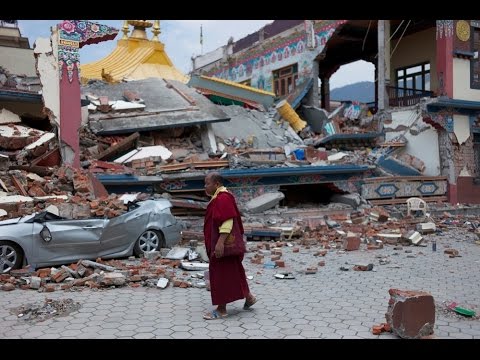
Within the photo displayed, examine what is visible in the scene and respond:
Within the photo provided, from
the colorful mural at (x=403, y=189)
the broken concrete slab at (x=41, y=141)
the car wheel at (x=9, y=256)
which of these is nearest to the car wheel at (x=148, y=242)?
the car wheel at (x=9, y=256)

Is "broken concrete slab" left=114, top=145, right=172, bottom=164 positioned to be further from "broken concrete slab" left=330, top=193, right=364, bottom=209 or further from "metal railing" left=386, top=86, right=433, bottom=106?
"metal railing" left=386, top=86, right=433, bottom=106

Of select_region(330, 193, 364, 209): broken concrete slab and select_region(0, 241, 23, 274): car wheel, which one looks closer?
select_region(0, 241, 23, 274): car wheel

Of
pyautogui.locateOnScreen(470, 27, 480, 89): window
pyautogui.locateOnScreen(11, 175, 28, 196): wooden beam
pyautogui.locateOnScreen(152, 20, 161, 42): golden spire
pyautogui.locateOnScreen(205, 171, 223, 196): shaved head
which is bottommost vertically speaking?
pyautogui.locateOnScreen(11, 175, 28, 196): wooden beam

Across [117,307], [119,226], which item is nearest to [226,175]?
[119,226]

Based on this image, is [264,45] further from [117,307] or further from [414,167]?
[117,307]

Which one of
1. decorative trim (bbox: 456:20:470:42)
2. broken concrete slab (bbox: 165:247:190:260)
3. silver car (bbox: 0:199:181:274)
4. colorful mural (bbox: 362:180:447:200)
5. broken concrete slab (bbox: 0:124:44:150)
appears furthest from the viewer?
decorative trim (bbox: 456:20:470:42)

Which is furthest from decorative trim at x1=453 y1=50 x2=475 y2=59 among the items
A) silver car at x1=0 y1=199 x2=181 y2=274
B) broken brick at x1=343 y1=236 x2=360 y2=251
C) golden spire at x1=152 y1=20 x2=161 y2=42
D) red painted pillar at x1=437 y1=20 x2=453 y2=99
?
golden spire at x1=152 y1=20 x2=161 y2=42

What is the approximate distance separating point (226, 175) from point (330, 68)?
16.5 meters

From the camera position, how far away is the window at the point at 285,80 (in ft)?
75.8

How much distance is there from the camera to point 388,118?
18766 millimetres

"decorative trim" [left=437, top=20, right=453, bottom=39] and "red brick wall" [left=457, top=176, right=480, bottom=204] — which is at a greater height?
"decorative trim" [left=437, top=20, right=453, bottom=39]

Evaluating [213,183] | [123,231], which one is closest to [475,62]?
[123,231]

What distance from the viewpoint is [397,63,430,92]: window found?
21.4 m

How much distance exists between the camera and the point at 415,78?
21.9m
